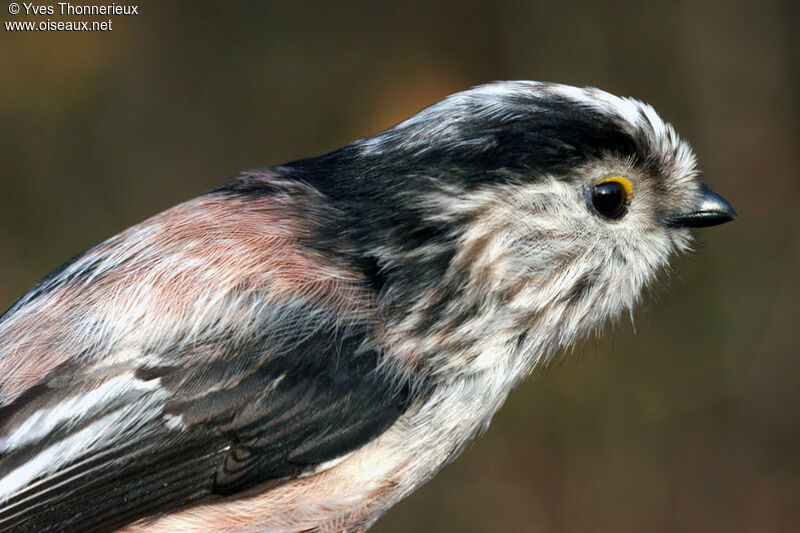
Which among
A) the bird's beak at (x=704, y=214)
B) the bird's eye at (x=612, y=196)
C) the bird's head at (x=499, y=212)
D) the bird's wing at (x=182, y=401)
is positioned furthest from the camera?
the bird's beak at (x=704, y=214)

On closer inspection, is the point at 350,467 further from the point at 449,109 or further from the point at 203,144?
the point at 203,144

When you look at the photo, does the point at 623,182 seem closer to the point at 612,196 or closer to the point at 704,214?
the point at 612,196

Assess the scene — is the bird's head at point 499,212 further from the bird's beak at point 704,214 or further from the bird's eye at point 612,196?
the bird's beak at point 704,214

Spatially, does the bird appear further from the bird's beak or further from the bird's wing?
the bird's beak

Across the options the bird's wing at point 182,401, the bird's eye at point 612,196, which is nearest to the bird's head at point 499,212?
the bird's eye at point 612,196

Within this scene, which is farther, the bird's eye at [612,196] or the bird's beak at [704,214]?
the bird's beak at [704,214]

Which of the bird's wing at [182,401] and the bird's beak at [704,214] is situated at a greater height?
the bird's beak at [704,214]

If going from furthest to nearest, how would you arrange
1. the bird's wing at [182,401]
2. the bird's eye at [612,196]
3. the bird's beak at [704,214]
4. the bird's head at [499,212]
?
the bird's beak at [704,214] → the bird's eye at [612,196] → the bird's head at [499,212] → the bird's wing at [182,401]
